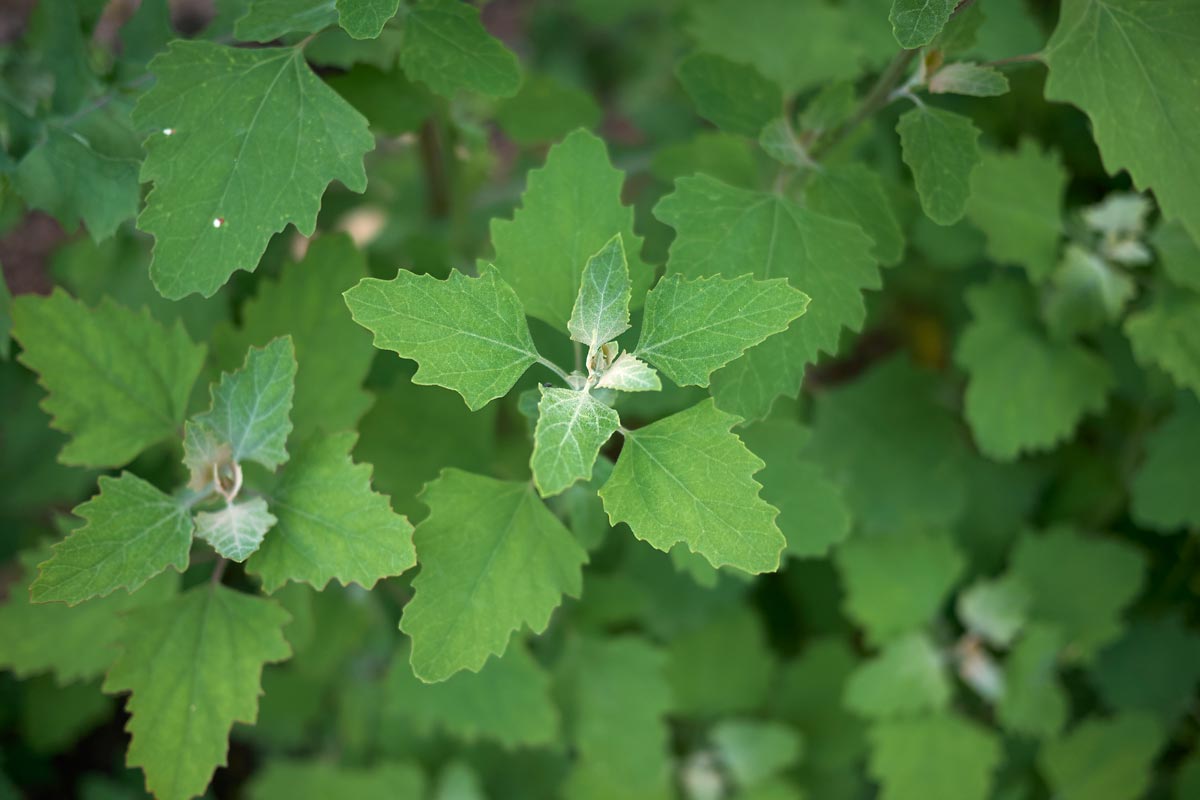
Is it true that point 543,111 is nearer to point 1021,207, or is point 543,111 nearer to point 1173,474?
point 1021,207

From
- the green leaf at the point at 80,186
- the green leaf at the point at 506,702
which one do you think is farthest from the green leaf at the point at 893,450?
the green leaf at the point at 80,186

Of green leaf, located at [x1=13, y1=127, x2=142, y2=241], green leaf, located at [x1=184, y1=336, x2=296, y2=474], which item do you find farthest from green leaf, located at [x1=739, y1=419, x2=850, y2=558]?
green leaf, located at [x1=13, y1=127, x2=142, y2=241]

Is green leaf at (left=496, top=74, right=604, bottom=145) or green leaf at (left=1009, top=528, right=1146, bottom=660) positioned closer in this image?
green leaf at (left=496, top=74, right=604, bottom=145)

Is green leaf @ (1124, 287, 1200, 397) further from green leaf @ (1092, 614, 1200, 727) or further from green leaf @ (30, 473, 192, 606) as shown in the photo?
green leaf @ (30, 473, 192, 606)

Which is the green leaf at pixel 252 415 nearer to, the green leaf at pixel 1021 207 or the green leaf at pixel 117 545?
the green leaf at pixel 117 545

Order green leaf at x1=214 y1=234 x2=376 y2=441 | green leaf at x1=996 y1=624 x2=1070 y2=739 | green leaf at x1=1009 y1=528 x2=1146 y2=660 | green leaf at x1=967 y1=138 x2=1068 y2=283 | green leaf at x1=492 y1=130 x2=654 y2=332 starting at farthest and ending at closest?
1. green leaf at x1=1009 y1=528 x2=1146 y2=660
2. green leaf at x1=996 y1=624 x2=1070 y2=739
3. green leaf at x1=967 y1=138 x2=1068 y2=283
4. green leaf at x1=214 y1=234 x2=376 y2=441
5. green leaf at x1=492 y1=130 x2=654 y2=332

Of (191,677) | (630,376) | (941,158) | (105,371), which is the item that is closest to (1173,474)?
(941,158)
